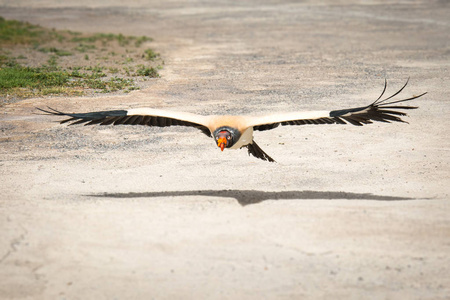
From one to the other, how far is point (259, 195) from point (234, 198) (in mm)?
472

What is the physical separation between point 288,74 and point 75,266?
1575 cm

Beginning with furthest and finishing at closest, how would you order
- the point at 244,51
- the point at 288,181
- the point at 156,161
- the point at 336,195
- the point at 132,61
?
the point at 244,51 < the point at 132,61 < the point at 156,161 < the point at 288,181 < the point at 336,195

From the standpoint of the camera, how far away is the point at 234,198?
1028cm

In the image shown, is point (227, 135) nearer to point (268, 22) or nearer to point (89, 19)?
point (268, 22)

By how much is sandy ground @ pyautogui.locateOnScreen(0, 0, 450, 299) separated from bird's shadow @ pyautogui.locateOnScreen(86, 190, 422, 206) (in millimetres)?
48

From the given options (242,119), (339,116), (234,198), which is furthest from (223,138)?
(339,116)

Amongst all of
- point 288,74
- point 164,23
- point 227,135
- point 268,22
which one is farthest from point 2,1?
point 227,135

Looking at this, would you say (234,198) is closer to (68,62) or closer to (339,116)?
(339,116)

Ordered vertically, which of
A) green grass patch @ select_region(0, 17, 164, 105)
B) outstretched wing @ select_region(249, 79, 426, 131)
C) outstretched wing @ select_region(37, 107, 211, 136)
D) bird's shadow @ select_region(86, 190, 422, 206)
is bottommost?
green grass patch @ select_region(0, 17, 164, 105)

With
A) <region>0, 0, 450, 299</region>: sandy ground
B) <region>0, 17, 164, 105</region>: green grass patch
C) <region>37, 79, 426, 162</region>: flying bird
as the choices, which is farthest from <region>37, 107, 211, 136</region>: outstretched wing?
<region>0, 17, 164, 105</region>: green grass patch

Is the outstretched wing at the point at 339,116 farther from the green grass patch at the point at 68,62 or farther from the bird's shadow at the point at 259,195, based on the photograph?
the green grass patch at the point at 68,62

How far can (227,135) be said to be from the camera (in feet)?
30.3

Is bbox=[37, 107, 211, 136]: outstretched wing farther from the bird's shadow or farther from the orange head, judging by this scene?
the bird's shadow

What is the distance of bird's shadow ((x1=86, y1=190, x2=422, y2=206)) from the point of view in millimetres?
10227
